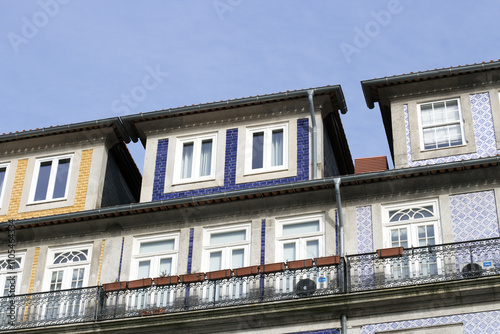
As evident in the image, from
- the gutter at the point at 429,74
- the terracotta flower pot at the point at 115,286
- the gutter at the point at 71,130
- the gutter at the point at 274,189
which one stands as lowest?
the terracotta flower pot at the point at 115,286

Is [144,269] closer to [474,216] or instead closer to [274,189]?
[274,189]

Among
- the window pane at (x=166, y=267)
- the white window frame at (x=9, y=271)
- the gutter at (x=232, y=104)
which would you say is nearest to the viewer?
the window pane at (x=166, y=267)

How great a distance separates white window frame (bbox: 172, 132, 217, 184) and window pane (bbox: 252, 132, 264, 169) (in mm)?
1065

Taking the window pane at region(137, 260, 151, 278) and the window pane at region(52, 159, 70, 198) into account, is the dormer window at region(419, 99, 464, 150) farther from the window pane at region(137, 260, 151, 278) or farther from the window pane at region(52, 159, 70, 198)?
the window pane at region(52, 159, 70, 198)

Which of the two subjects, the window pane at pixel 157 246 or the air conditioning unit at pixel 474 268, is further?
the window pane at pixel 157 246

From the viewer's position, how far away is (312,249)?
25.6 metres

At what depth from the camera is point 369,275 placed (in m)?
24.1

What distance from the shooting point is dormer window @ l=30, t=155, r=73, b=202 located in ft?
93.8

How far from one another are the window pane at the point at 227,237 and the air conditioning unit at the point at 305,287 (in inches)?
98.8

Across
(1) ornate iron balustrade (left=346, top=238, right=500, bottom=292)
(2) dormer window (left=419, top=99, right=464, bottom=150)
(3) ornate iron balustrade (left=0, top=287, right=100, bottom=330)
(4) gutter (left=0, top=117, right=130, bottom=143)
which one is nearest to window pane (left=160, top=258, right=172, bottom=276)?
(3) ornate iron balustrade (left=0, top=287, right=100, bottom=330)

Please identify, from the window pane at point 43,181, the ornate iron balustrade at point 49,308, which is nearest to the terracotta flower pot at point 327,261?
the ornate iron balustrade at point 49,308

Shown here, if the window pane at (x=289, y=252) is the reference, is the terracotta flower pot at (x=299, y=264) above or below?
below

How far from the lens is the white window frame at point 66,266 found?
26.8 metres

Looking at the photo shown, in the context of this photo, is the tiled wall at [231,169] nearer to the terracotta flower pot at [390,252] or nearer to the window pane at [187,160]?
the window pane at [187,160]
